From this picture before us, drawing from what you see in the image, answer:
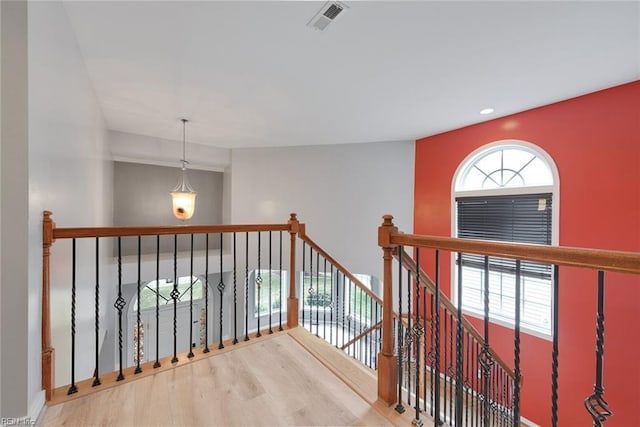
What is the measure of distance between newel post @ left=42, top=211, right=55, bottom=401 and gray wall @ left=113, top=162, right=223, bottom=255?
14.4 ft

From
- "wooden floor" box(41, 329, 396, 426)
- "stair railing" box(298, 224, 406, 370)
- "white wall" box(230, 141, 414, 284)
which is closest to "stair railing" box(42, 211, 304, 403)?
"wooden floor" box(41, 329, 396, 426)

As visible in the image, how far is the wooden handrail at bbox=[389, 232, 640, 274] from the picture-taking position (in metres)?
0.78

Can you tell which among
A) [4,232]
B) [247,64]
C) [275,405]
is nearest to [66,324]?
[4,232]

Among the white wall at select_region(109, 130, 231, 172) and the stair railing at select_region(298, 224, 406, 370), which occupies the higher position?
the white wall at select_region(109, 130, 231, 172)

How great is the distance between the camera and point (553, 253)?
917mm

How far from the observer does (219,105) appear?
10.7ft

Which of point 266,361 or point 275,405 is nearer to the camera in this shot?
point 275,405

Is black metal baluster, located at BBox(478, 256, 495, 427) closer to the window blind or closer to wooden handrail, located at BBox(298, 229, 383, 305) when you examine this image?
wooden handrail, located at BBox(298, 229, 383, 305)

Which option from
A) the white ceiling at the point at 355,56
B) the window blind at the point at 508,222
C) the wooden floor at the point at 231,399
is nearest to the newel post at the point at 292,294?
the wooden floor at the point at 231,399

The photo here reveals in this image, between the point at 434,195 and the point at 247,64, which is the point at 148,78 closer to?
the point at 247,64

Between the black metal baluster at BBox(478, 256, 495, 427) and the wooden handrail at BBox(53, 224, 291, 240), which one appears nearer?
the black metal baluster at BBox(478, 256, 495, 427)

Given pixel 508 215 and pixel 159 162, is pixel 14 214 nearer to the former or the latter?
pixel 159 162

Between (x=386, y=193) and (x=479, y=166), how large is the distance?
1470 mm

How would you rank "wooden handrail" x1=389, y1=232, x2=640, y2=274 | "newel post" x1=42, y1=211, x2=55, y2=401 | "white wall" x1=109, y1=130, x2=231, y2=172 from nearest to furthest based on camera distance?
"wooden handrail" x1=389, y1=232, x2=640, y2=274 < "newel post" x1=42, y1=211, x2=55, y2=401 < "white wall" x1=109, y1=130, x2=231, y2=172
